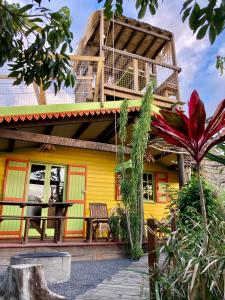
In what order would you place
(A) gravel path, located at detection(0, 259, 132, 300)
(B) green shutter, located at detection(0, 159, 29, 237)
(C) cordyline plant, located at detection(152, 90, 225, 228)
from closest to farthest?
(C) cordyline plant, located at detection(152, 90, 225, 228)
(A) gravel path, located at detection(0, 259, 132, 300)
(B) green shutter, located at detection(0, 159, 29, 237)

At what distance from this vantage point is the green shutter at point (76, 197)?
24.7ft

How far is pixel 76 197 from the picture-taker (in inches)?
307

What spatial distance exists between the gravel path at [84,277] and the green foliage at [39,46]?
7.52 feet

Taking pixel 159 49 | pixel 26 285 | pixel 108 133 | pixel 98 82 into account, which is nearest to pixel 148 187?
pixel 108 133

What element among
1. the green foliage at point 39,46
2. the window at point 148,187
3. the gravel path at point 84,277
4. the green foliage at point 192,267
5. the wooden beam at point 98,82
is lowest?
Result: the gravel path at point 84,277

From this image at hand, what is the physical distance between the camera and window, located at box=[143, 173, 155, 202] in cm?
894

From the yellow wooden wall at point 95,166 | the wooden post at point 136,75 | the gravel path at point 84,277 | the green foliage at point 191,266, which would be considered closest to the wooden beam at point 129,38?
the wooden post at point 136,75

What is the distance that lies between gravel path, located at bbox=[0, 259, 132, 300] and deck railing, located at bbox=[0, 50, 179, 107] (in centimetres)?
386

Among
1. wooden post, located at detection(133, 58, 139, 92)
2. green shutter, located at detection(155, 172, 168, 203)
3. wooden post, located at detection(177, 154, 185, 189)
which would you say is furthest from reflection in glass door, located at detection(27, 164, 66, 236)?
wooden post, located at detection(133, 58, 139, 92)

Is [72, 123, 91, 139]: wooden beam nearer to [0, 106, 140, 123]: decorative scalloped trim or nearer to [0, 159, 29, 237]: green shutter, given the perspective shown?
[0, 106, 140, 123]: decorative scalloped trim

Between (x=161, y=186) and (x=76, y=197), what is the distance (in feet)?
9.55

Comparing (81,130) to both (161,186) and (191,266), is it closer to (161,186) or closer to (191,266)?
(161,186)

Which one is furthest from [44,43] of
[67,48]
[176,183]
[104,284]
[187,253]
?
[176,183]

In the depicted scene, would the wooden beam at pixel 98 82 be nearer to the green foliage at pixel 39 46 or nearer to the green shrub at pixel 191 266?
the green foliage at pixel 39 46
